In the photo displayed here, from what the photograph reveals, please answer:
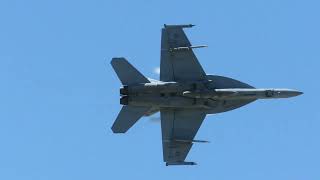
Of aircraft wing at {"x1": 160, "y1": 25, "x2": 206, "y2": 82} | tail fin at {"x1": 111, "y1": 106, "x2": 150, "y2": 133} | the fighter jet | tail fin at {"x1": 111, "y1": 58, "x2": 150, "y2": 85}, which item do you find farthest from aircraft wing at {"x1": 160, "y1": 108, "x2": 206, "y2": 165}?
tail fin at {"x1": 111, "y1": 58, "x2": 150, "y2": 85}

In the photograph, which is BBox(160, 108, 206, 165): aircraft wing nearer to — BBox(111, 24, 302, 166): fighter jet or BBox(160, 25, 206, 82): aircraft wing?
BBox(111, 24, 302, 166): fighter jet

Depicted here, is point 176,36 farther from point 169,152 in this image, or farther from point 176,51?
point 169,152

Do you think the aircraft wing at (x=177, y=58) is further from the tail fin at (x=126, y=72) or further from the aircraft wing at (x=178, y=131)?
the aircraft wing at (x=178, y=131)

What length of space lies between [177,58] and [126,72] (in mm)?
3515

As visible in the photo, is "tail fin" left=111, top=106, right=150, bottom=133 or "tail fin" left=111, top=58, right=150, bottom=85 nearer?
"tail fin" left=111, top=58, right=150, bottom=85

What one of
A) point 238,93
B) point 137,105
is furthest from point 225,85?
point 137,105

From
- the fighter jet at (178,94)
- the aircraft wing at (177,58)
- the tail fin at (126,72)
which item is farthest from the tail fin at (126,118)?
the aircraft wing at (177,58)

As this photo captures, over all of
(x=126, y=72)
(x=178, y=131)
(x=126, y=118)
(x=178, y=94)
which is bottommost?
(x=178, y=131)

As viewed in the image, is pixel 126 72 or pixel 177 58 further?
pixel 177 58

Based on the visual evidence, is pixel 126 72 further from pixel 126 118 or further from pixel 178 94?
pixel 178 94

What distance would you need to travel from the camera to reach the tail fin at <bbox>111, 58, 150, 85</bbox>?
74562 mm

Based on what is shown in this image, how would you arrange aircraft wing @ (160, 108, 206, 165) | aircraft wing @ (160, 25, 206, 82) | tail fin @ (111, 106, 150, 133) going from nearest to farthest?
tail fin @ (111, 106, 150, 133), aircraft wing @ (160, 25, 206, 82), aircraft wing @ (160, 108, 206, 165)

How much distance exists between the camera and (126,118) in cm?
7519

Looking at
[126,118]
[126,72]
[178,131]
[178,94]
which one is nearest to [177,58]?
[178,94]
